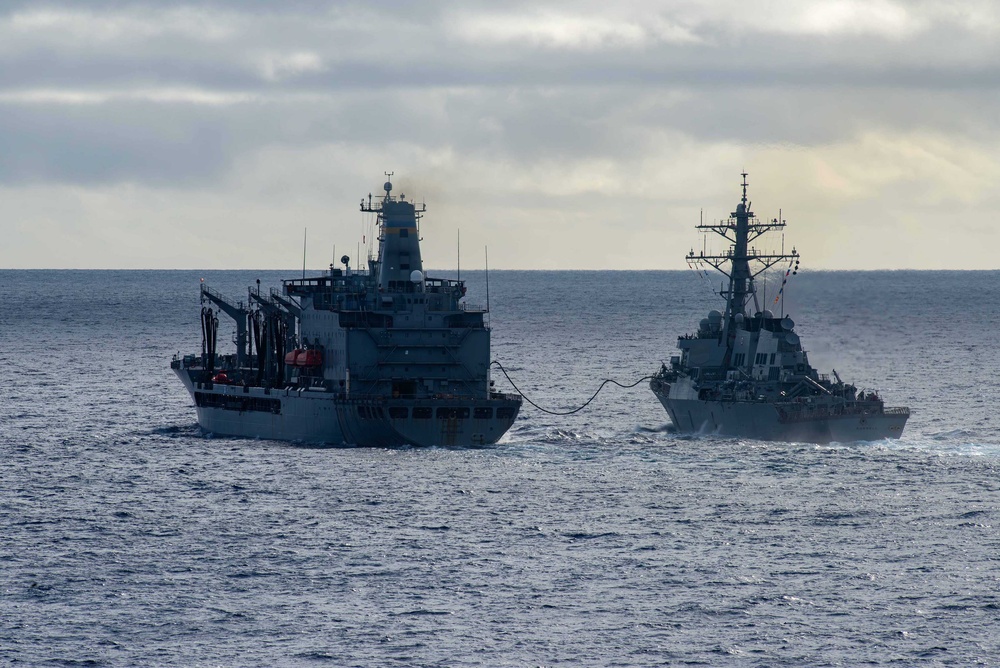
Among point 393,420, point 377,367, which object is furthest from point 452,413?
point 377,367

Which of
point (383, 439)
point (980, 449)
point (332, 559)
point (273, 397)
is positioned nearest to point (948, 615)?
point (332, 559)

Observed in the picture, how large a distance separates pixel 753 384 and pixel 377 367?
2178 cm

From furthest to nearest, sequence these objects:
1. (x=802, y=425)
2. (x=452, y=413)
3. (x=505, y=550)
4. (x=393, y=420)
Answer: (x=452, y=413), (x=393, y=420), (x=802, y=425), (x=505, y=550)

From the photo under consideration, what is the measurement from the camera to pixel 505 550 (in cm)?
5762

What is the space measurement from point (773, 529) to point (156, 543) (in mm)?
24251

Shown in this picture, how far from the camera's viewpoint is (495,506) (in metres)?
66.4

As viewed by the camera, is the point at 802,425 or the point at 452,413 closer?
the point at 802,425

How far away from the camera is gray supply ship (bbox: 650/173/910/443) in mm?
85562

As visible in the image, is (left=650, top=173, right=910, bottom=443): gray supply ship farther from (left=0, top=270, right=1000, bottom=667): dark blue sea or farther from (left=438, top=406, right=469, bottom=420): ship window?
(left=438, top=406, right=469, bottom=420): ship window

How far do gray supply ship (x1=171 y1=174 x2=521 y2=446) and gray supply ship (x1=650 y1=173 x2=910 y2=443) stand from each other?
1167 cm

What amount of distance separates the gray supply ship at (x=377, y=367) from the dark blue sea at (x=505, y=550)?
238 cm

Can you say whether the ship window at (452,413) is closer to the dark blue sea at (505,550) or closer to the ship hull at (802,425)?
the dark blue sea at (505,550)

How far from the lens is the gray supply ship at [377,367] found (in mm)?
86000

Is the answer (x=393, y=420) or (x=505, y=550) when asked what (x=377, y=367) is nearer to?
(x=393, y=420)
